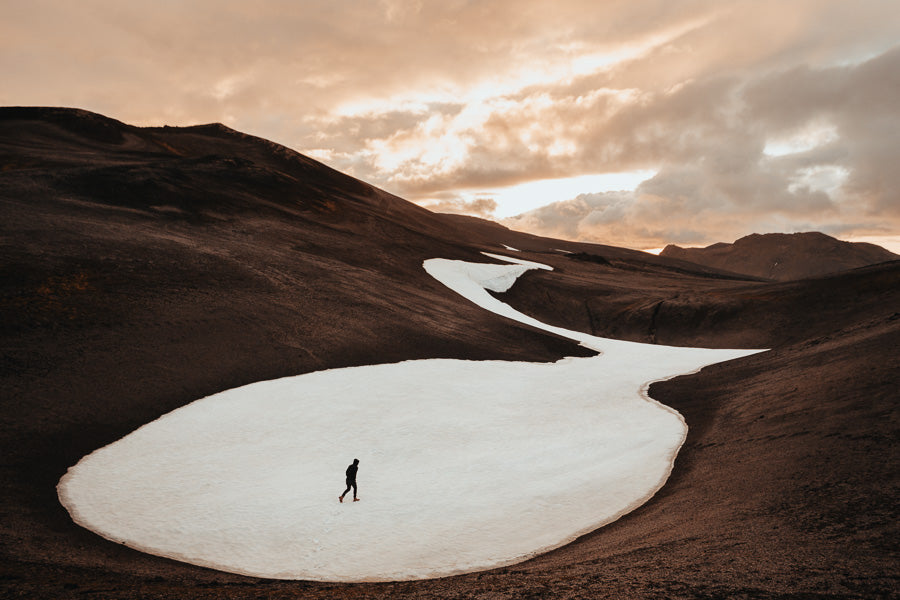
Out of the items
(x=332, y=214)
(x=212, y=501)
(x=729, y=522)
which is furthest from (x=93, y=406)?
(x=332, y=214)

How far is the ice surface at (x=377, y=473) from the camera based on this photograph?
17109mm

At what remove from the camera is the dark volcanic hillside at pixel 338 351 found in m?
12.3

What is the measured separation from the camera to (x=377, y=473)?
2358cm

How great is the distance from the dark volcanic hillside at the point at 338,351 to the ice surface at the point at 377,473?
56.0 inches

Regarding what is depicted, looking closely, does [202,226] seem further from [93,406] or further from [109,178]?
[93,406]

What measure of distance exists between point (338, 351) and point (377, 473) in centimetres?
1638

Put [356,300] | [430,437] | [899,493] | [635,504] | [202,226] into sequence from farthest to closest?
[202,226] < [356,300] < [430,437] < [635,504] < [899,493]

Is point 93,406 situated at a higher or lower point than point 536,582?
higher

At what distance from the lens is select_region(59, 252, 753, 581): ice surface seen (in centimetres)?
1711

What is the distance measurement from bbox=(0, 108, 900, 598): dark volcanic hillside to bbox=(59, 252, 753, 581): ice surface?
4.67 ft

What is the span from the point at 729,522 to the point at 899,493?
161 inches

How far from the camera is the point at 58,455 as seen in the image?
22.1 metres

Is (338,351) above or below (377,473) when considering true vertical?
above

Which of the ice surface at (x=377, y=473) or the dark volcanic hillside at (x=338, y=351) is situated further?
the ice surface at (x=377, y=473)
